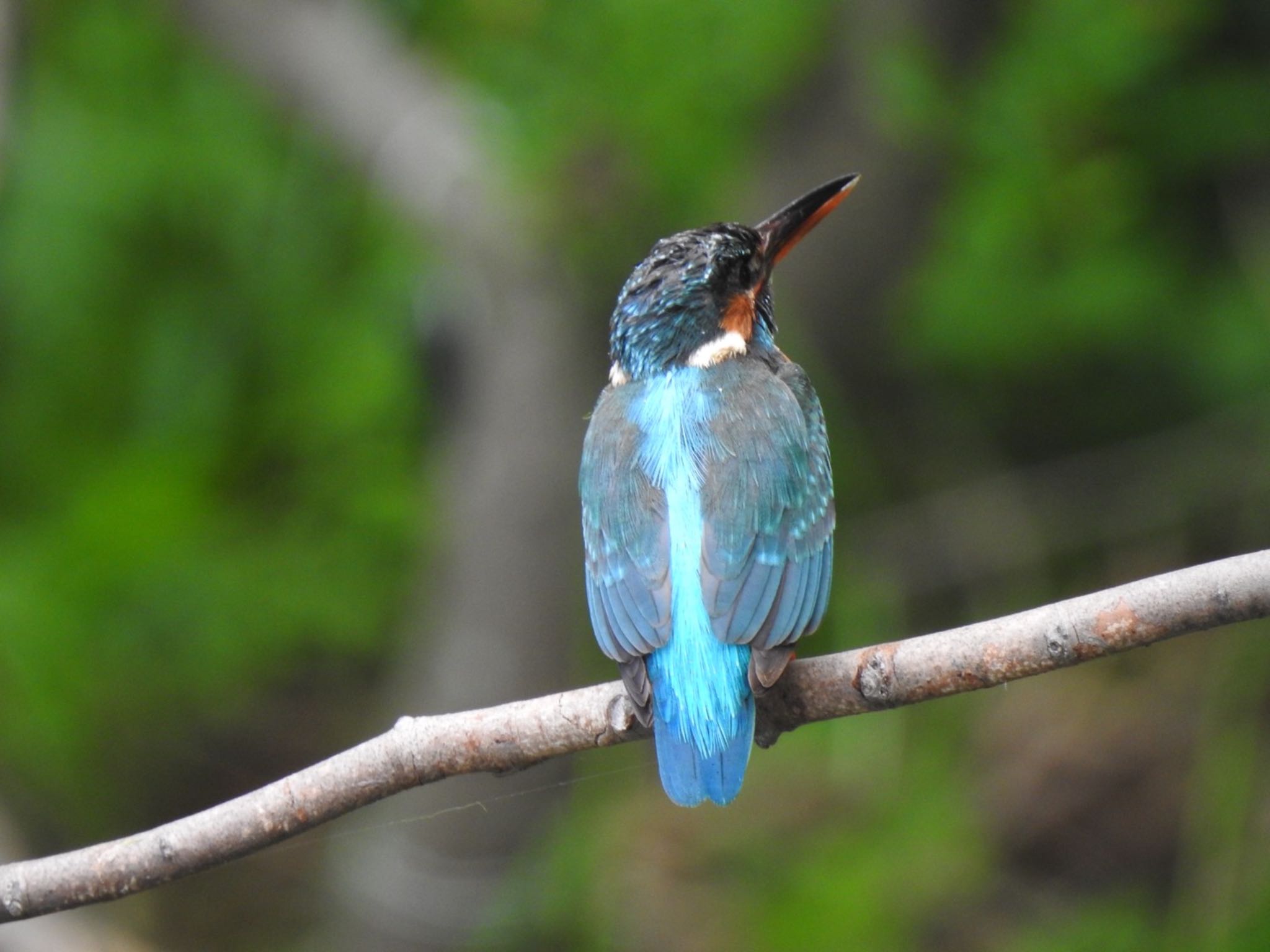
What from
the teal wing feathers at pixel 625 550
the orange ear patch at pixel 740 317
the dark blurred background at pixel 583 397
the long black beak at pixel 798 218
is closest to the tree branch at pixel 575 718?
the teal wing feathers at pixel 625 550

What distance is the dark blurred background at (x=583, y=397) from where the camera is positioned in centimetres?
377

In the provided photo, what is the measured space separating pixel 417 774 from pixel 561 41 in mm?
2590

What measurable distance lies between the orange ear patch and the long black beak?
0.14 metres

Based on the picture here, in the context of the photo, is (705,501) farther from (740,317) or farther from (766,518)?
(740,317)

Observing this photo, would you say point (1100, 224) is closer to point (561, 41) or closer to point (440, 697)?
point (561, 41)

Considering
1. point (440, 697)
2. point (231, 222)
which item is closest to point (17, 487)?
point (231, 222)

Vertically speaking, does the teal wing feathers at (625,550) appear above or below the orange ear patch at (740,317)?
below

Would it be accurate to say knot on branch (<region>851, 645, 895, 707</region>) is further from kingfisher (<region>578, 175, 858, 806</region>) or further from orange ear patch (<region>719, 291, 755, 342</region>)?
orange ear patch (<region>719, 291, 755, 342</region>)

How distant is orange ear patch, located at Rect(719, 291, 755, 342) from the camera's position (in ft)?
9.25

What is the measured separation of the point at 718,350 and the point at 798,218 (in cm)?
40

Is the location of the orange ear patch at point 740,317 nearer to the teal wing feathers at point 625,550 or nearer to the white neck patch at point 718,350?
the white neck patch at point 718,350

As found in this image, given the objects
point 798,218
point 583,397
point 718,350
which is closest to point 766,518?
point 718,350

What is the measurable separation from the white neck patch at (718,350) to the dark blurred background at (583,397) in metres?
0.98

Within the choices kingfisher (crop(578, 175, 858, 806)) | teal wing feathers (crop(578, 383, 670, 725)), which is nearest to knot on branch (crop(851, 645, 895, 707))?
kingfisher (crop(578, 175, 858, 806))
